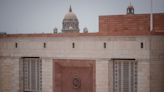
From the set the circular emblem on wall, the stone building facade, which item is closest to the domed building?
the stone building facade

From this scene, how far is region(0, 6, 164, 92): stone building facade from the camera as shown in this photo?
1343cm

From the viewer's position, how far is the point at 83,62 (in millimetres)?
14422

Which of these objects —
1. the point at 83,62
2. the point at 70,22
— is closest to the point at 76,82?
the point at 83,62

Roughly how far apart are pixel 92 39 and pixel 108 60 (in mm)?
1424

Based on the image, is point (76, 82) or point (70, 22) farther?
point (70, 22)

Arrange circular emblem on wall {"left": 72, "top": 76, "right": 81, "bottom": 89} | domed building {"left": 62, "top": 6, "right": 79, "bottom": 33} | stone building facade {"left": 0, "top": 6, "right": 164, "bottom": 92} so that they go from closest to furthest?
1. stone building facade {"left": 0, "top": 6, "right": 164, "bottom": 92}
2. circular emblem on wall {"left": 72, "top": 76, "right": 81, "bottom": 89}
3. domed building {"left": 62, "top": 6, "right": 79, "bottom": 33}

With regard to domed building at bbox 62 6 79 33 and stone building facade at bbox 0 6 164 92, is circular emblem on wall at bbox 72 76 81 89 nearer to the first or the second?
stone building facade at bbox 0 6 164 92

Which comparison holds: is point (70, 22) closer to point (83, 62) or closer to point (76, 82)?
point (76, 82)

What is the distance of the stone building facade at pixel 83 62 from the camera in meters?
13.4

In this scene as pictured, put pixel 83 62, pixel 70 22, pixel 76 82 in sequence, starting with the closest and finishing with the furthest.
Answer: pixel 83 62, pixel 76 82, pixel 70 22

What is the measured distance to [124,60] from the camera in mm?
13867

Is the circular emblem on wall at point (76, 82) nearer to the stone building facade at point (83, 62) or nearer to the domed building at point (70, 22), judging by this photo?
the stone building facade at point (83, 62)

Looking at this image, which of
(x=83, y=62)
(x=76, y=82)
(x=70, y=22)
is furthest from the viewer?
(x=70, y=22)

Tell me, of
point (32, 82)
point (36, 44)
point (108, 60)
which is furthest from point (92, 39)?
point (32, 82)
